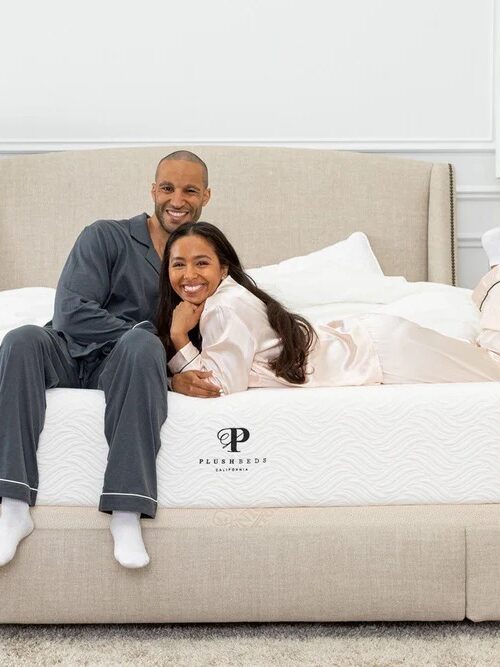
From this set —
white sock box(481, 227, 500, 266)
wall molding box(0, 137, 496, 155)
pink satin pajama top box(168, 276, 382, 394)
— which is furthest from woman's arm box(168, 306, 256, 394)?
wall molding box(0, 137, 496, 155)

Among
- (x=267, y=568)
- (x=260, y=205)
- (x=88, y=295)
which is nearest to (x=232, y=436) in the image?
(x=267, y=568)

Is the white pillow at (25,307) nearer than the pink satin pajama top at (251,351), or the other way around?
the pink satin pajama top at (251,351)

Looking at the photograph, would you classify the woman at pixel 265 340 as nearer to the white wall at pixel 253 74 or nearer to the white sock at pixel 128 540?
the white sock at pixel 128 540

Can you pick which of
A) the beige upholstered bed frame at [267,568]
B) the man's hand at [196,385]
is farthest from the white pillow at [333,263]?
the beige upholstered bed frame at [267,568]

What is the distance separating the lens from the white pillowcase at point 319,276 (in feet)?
8.00

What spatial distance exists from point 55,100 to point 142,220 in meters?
1.11

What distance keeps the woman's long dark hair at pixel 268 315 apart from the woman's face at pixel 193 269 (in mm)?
21

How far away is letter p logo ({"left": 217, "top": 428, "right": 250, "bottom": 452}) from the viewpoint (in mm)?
1605

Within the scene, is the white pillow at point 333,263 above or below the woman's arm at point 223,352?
above

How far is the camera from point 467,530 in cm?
158

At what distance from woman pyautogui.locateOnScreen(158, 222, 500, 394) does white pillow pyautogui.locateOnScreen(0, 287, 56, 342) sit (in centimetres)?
57

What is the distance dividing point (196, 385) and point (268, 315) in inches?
10.3

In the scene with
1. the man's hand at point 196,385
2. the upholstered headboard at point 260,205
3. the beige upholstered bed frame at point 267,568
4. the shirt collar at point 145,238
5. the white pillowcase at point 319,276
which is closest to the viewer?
the beige upholstered bed frame at point 267,568

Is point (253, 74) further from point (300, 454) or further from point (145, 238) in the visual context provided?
point (300, 454)
